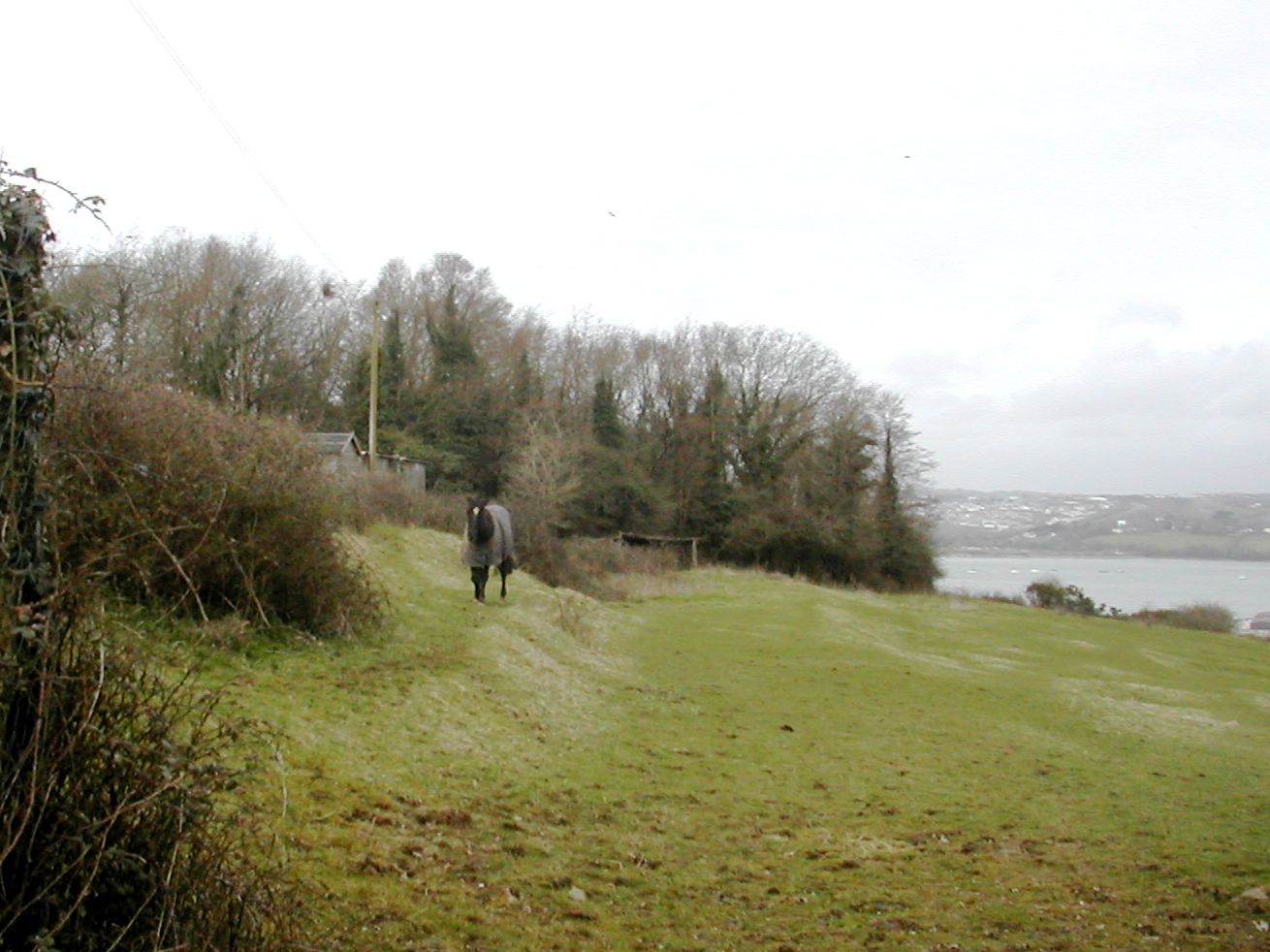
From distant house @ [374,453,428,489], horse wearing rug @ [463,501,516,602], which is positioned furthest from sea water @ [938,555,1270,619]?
horse wearing rug @ [463,501,516,602]

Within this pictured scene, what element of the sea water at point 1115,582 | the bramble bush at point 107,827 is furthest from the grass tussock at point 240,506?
A: the sea water at point 1115,582

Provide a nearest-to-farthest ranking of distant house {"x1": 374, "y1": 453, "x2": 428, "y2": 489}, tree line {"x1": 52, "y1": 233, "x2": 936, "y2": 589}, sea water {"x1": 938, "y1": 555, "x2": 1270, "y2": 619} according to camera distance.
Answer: distant house {"x1": 374, "y1": 453, "x2": 428, "y2": 489}, tree line {"x1": 52, "y1": 233, "x2": 936, "y2": 589}, sea water {"x1": 938, "y1": 555, "x2": 1270, "y2": 619}

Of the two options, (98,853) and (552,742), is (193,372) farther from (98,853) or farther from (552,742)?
(98,853)

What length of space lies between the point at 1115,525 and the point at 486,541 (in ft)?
240

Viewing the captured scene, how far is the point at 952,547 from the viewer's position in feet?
200

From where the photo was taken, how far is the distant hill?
7350 centimetres

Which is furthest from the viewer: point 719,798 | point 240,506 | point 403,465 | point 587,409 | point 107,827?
point 587,409

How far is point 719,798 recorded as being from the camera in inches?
352

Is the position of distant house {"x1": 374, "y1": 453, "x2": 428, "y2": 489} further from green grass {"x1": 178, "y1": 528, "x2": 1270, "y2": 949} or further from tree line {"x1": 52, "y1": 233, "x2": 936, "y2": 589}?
green grass {"x1": 178, "y1": 528, "x2": 1270, "y2": 949}

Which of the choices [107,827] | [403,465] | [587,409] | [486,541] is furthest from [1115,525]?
[107,827]

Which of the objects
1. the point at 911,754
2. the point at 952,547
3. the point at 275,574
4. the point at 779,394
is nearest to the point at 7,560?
the point at 275,574

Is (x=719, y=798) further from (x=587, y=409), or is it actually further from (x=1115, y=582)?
(x=1115, y=582)

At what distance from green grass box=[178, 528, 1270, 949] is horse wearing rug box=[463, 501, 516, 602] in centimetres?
71

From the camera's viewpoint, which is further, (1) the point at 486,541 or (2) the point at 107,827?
(1) the point at 486,541
